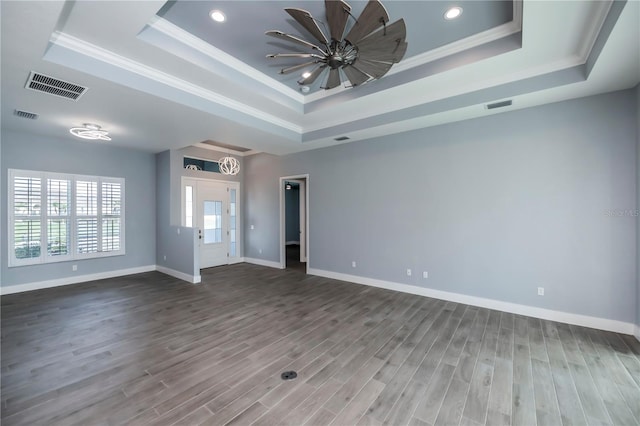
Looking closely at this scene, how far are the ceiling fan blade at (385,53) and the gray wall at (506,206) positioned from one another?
237cm

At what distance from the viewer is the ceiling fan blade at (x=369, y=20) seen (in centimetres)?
206

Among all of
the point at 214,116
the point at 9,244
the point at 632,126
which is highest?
the point at 214,116

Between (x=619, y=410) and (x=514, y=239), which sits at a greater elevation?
(x=514, y=239)

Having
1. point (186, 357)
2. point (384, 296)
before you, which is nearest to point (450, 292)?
point (384, 296)

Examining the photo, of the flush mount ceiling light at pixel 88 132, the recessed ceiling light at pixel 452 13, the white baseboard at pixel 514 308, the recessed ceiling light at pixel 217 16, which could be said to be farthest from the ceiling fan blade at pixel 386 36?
the flush mount ceiling light at pixel 88 132

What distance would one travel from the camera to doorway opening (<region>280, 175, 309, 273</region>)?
7027 millimetres

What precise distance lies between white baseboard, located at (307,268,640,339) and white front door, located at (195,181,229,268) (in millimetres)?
3913

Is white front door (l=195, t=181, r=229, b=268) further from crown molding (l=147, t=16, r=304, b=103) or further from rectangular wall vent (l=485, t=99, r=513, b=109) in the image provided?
rectangular wall vent (l=485, t=99, r=513, b=109)

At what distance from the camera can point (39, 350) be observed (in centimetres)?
294

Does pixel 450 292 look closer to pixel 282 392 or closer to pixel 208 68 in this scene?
pixel 282 392

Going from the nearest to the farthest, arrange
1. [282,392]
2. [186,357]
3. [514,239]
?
1. [282,392]
2. [186,357]
3. [514,239]

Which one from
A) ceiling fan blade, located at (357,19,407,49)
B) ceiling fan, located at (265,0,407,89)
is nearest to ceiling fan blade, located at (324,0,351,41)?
ceiling fan, located at (265,0,407,89)

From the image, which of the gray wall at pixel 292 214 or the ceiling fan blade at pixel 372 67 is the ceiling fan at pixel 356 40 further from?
the gray wall at pixel 292 214

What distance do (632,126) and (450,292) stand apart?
318 cm
